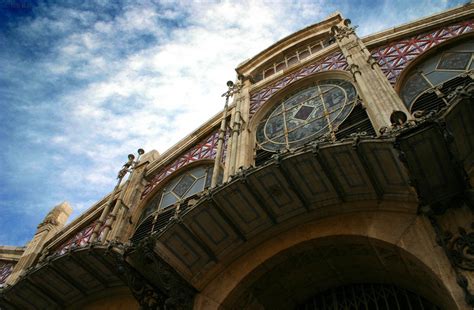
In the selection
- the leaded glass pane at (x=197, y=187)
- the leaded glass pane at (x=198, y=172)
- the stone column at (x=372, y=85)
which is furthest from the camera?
the leaded glass pane at (x=198, y=172)

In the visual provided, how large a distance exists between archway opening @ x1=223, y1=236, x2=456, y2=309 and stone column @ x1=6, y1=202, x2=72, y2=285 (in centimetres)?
896

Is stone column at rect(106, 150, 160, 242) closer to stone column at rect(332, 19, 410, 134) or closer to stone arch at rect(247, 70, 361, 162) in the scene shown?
stone arch at rect(247, 70, 361, 162)

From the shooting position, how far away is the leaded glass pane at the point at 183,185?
12984 mm

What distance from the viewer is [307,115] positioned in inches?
472

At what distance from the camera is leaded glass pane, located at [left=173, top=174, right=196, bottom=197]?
511 inches

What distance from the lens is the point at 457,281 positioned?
5.62 meters

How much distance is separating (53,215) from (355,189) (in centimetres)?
1297

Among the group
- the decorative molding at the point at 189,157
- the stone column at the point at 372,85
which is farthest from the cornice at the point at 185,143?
the stone column at the point at 372,85

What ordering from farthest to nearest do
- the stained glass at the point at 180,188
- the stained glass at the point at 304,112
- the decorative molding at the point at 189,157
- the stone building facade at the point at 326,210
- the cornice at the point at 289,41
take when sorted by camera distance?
the cornice at the point at 289,41
the decorative molding at the point at 189,157
the stained glass at the point at 180,188
the stained glass at the point at 304,112
the stone building facade at the point at 326,210

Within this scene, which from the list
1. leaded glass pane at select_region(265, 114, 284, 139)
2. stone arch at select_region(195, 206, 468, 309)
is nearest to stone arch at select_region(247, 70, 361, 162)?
leaded glass pane at select_region(265, 114, 284, 139)

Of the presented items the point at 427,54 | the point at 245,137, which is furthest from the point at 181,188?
the point at 427,54

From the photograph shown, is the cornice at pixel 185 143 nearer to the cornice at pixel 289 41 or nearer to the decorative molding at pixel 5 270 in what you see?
the cornice at pixel 289 41

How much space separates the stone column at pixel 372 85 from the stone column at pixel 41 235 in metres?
11.8

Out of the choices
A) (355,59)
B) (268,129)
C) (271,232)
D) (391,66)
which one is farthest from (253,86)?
(271,232)
